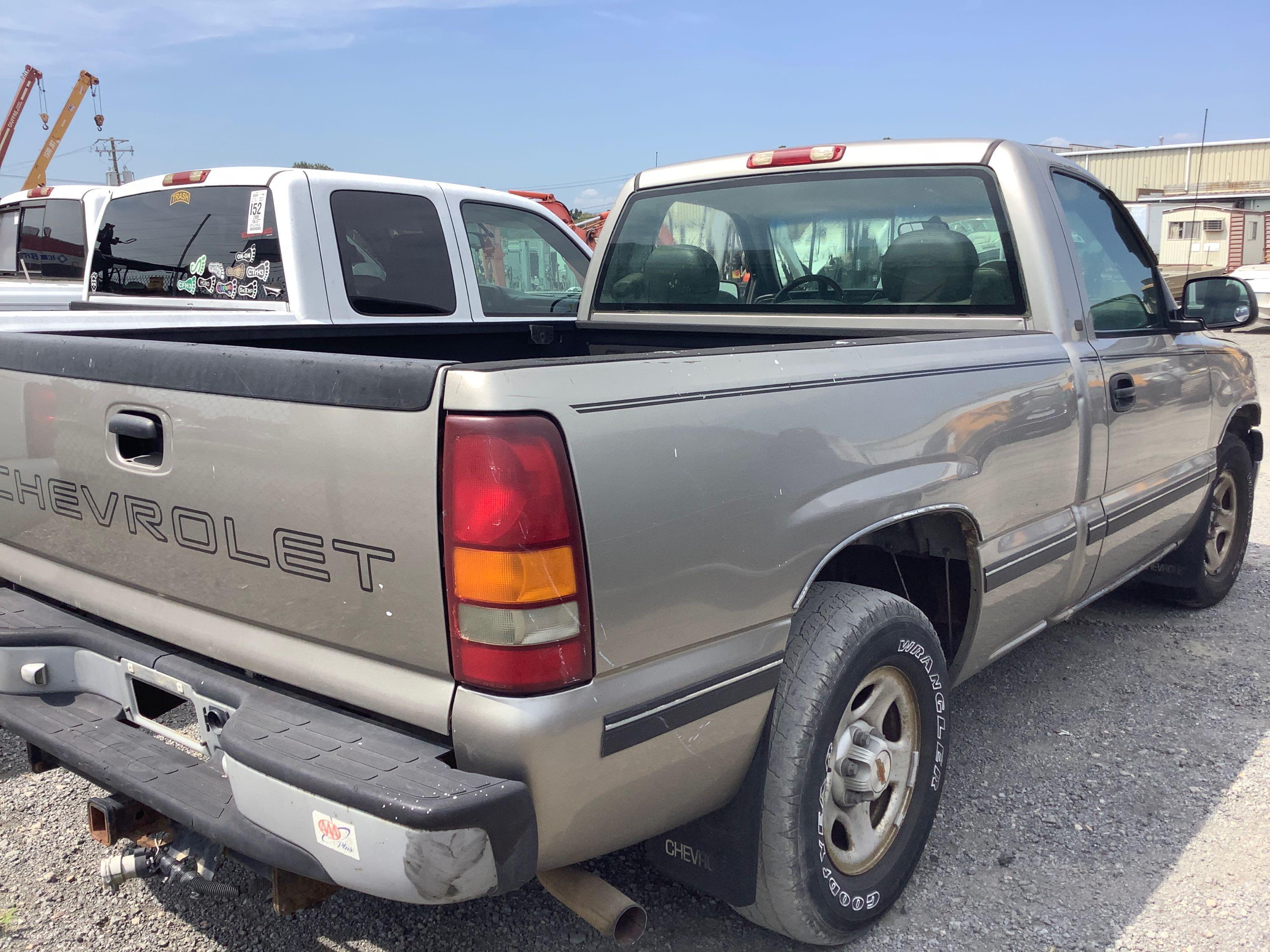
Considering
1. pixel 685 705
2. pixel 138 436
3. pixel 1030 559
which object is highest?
pixel 138 436

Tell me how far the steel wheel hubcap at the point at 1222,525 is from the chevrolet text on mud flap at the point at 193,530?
14.2 ft

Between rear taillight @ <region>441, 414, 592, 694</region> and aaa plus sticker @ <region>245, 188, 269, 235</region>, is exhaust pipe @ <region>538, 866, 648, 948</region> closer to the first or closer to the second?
rear taillight @ <region>441, 414, 592, 694</region>

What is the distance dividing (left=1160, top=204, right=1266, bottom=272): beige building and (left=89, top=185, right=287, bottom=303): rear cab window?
3017 centimetres

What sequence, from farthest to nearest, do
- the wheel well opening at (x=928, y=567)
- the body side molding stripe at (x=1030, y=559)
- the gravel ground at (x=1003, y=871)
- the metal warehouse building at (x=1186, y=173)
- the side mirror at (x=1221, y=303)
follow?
the metal warehouse building at (x=1186, y=173) → the side mirror at (x=1221, y=303) → the body side molding stripe at (x=1030, y=559) → the wheel well opening at (x=928, y=567) → the gravel ground at (x=1003, y=871)

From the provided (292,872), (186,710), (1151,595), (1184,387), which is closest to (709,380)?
(292,872)

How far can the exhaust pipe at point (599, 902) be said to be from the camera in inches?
76.6

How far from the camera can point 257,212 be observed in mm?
4812

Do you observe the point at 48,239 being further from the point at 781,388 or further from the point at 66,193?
the point at 781,388

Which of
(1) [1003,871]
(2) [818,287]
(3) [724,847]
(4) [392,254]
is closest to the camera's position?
(3) [724,847]

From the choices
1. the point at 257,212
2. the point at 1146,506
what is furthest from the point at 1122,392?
the point at 257,212

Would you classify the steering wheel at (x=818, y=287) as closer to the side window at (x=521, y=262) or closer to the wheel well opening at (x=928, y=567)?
the wheel well opening at (x=928, y=567)

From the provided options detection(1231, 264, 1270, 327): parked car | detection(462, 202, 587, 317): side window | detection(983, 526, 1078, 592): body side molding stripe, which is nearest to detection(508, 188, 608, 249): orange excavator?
detection(462, 202, 587, 317): side window

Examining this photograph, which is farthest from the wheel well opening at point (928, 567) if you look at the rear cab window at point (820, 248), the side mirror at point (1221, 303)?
the side mirror at point (1221, 303)

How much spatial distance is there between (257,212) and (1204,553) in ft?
15.4
